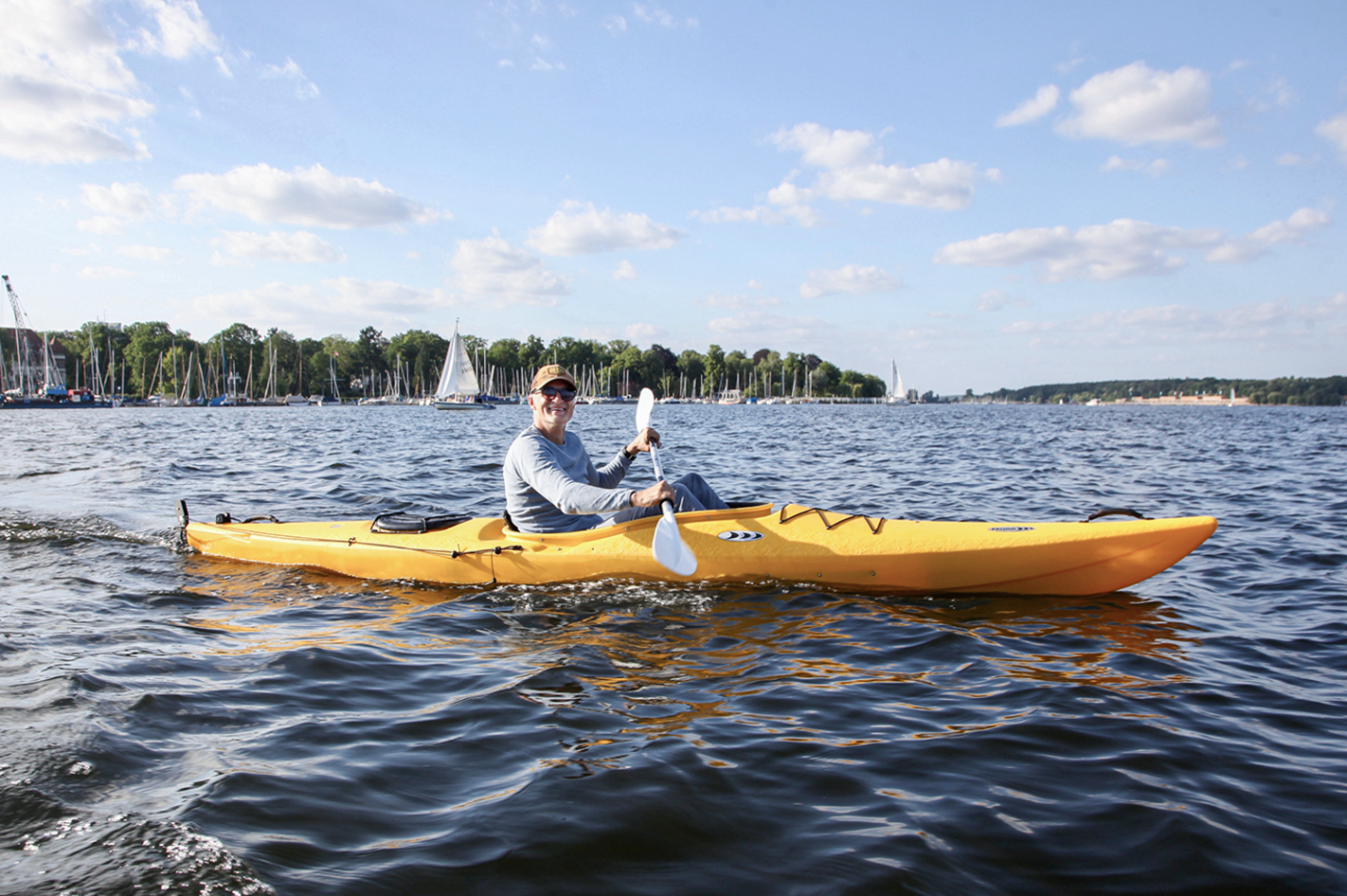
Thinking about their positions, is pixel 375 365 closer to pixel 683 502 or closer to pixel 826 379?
pixel 826 379

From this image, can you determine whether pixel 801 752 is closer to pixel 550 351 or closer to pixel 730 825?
pixel 730 825

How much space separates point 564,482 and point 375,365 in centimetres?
10251

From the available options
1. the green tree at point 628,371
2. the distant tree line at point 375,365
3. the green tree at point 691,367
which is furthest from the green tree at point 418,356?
the green tree at point 691,367

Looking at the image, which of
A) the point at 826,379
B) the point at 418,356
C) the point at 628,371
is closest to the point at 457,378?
the point at 418,356

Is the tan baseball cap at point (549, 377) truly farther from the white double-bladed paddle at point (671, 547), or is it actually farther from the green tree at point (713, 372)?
the green tree at point (713, 372)

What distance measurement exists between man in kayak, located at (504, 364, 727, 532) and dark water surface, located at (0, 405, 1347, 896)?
0.58 metres

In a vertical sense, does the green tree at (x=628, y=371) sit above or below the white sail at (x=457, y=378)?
above

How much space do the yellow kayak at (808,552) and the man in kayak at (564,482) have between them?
0.18 meters

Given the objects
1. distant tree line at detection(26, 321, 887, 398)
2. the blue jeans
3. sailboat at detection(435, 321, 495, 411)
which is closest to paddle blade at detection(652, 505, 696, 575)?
the blue jeans

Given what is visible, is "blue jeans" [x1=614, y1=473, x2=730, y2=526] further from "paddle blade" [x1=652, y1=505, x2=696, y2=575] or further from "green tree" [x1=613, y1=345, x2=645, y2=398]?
"green tree" [x1=613, y1=345, x2=645, y2=398]

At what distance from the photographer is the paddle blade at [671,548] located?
4852mm

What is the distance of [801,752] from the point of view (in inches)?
115

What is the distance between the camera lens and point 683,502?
17.8 feet

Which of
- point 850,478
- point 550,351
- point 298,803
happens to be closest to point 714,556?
point 298,803
